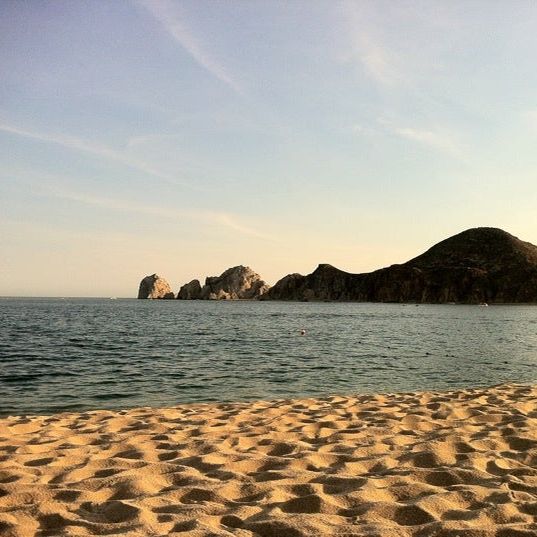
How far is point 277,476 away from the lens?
546cm

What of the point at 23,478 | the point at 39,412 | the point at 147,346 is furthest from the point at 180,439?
the point at 147,346

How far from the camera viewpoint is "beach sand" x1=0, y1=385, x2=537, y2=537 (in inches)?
165

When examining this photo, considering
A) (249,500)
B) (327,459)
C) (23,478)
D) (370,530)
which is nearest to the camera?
(370,530)

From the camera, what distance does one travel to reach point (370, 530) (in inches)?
157

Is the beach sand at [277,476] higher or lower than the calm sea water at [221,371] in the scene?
higher

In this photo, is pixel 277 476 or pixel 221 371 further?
pixel 221 371

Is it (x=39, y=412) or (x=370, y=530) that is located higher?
(x=370, y=530)

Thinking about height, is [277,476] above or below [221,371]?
above

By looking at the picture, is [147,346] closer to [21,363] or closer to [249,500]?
[21,363]

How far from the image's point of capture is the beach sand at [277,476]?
418 cm

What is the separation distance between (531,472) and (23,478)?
5.73 m

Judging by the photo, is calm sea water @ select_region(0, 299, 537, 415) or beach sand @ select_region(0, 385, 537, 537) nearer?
beach sand @ select_region(0, 385, 537, 537)

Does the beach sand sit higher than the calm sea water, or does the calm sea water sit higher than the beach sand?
the beach sand

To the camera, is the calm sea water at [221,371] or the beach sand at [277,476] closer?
the beach sand at [277,476]
